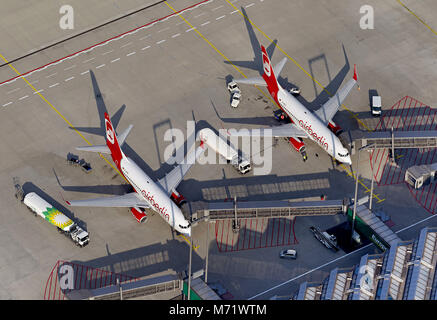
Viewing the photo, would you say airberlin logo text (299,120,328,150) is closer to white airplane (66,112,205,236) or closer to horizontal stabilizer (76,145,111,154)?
white airplane (66,112,205,236)

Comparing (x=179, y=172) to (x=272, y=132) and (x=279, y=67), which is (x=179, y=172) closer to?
(x=272, y=132)

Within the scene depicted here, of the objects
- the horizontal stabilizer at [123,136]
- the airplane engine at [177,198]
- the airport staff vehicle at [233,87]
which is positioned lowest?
the airplane engine at [177,198]

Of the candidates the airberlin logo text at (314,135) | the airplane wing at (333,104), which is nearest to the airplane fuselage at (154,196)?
the airberlin logo text at (314,135)

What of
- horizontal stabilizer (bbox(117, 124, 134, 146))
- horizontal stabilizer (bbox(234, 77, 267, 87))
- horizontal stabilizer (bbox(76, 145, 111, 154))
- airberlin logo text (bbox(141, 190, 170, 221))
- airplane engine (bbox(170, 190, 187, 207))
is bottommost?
airplane engine (bbox(170, 190, 187, 207))

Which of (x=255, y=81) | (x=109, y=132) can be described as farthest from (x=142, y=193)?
(x=255, y=81)

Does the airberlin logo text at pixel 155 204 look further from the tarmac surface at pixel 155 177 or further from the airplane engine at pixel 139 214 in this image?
the tarmac surface at pixel 155 177

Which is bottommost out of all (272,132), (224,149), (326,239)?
(326,239)

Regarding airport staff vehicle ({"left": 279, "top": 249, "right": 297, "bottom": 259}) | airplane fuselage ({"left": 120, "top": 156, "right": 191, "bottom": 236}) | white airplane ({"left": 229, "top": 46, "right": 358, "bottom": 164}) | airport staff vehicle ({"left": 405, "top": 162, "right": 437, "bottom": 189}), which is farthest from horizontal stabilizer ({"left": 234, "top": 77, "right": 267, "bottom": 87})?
airport staff vehicle ({"left": 279, "top": 249, "right": 297, "bottom": 259})

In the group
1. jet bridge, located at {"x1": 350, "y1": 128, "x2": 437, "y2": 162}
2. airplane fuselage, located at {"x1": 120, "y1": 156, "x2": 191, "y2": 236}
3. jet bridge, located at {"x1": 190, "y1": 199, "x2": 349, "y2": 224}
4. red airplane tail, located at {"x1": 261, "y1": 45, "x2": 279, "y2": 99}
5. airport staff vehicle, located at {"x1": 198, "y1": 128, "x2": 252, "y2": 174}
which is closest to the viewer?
airplane fuselage, located at {"x1": 120, "y1": 156, "x2": 191, "y2": 236}
